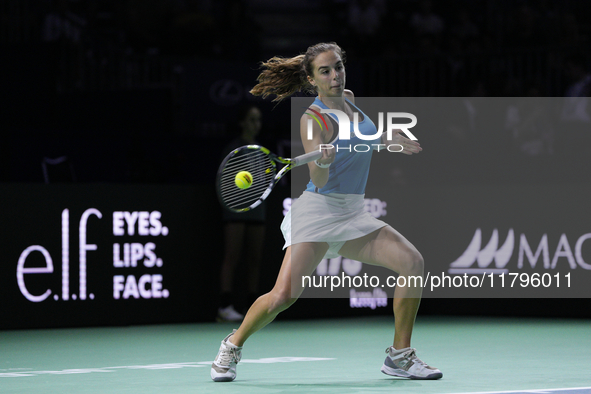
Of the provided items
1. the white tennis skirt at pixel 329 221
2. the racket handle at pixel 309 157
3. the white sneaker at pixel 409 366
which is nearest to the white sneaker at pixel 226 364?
the white tennis skirt at pixel 329 221

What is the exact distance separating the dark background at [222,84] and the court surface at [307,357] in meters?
0.76

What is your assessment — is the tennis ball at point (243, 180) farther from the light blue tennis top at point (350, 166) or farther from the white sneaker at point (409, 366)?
the white sneaker at point (409, 366)

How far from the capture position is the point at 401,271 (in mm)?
5168

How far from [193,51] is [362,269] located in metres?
5.79

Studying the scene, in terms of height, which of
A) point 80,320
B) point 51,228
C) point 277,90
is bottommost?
point 80,320

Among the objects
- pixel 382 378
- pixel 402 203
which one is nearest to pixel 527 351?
pixel 382 378

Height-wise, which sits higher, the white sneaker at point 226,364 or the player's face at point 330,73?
the player's face at point 330,73

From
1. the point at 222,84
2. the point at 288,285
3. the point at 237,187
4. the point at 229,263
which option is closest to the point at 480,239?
the point at 229,263

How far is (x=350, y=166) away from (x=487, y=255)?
4.64 metres

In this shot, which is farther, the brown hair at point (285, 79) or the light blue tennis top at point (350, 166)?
the brown hair at point (285, 79)

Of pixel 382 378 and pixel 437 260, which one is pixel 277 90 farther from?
pixel 437 260

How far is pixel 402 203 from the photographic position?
9672 millimetres

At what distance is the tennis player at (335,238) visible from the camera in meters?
5.15

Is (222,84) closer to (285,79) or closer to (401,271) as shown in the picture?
(285,79)
